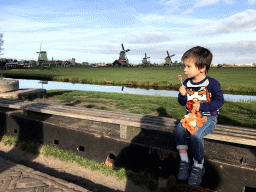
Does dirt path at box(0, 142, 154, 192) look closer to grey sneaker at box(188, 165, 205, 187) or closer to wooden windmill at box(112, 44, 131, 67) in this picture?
grey sneaker at box(188, 165, 205, 187)

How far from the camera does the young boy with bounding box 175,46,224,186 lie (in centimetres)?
249

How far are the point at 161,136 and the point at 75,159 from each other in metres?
1.94

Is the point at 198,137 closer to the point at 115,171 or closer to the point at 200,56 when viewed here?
the point at 200,56

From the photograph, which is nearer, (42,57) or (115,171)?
(115,171)

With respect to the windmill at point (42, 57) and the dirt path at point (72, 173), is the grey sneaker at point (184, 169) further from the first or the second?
the windmill at point (42, 57)

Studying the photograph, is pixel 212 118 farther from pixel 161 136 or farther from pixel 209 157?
pixel 161 136

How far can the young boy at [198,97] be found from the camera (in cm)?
249

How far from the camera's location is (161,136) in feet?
13.1

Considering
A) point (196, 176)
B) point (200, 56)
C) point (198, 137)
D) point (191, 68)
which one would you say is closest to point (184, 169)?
point (196, 176)

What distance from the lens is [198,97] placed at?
105 inches

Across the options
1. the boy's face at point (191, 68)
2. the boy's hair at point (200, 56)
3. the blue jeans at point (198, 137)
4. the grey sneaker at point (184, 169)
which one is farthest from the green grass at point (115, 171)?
the boy's hair at point (200, 56)

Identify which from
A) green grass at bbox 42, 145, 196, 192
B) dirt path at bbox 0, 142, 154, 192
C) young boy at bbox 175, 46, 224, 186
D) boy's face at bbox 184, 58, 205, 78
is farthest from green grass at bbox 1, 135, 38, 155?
boy's face at bbox 184, 58, 205, 78

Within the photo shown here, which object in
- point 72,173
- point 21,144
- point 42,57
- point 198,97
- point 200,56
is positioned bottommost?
point 72,173

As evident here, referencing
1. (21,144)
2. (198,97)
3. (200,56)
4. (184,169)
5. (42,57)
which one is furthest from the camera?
(42,57)
